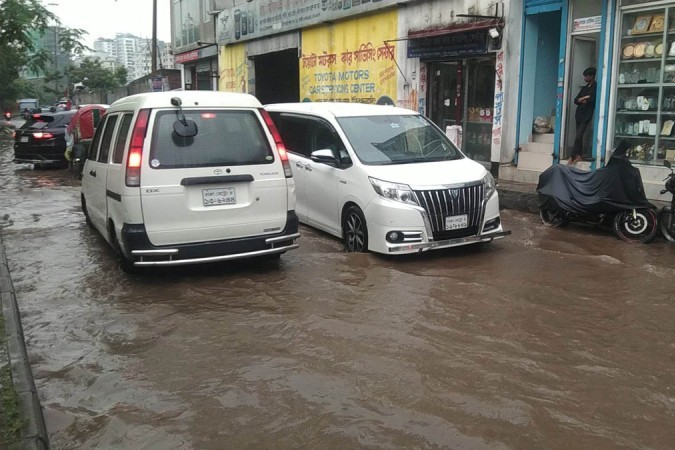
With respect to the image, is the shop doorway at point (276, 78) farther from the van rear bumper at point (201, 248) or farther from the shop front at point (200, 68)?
the van rear bumper at point (201, 248)

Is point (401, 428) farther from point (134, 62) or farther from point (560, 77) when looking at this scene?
point (134, 62)

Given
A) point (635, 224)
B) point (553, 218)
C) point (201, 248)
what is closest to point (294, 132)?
point (201, 248)

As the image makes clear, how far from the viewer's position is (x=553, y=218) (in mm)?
9516

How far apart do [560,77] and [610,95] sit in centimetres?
120

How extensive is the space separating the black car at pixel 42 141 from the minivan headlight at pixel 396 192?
12767 millimetres

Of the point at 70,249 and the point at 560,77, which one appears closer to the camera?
the point at 70,249

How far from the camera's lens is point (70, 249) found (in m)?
8.00

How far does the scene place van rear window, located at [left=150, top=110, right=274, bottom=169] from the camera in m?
6.09

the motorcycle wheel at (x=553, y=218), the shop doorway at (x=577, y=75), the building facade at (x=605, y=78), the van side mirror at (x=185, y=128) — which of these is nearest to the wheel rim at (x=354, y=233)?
the van side mirror at (x=185, y=128)

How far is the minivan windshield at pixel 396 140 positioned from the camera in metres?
7.81

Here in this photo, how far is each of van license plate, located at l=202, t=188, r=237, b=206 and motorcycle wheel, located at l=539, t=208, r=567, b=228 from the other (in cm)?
502

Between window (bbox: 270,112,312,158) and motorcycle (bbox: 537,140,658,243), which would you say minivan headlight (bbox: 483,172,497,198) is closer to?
motorcycle (bbox: 537,140,658,243)

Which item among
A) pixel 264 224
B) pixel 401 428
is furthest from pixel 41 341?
pixel 401 428

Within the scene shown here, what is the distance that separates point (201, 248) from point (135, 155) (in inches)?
41.8
